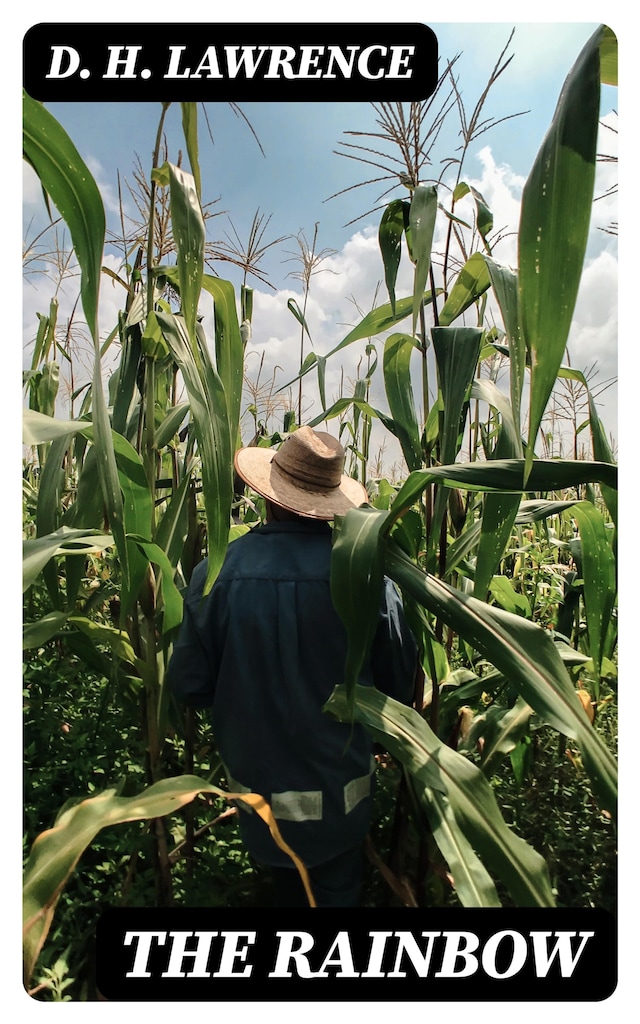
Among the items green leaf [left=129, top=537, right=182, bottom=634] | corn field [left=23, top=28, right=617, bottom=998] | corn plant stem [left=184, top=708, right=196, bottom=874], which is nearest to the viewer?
corn field [left=23, top=28, right=617, bottom=998]

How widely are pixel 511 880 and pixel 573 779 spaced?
653mm

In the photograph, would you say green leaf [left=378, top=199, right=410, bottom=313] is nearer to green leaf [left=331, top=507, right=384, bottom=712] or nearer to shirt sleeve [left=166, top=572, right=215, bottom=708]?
green leaf [left=331, top=507, right=384, bottom=712]

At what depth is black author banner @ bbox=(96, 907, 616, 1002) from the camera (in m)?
0.53

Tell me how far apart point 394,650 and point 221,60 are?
2.21 feet

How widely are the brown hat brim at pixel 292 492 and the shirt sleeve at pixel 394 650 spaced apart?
0.42ft

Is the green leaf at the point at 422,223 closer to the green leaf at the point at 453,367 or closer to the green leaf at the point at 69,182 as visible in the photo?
the green leaf at the point at 453,367

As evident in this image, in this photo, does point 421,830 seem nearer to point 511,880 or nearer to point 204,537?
point 511,880

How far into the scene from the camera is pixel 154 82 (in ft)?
1.95

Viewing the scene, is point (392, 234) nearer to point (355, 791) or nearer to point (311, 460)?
point (311, 460)

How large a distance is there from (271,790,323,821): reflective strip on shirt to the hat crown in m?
0.40

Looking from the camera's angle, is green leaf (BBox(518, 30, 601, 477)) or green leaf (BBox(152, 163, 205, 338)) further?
green leaf (BBox(152, 163, 205, 338))

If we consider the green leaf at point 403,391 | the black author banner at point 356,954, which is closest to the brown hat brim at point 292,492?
the green leaf at point 403,391

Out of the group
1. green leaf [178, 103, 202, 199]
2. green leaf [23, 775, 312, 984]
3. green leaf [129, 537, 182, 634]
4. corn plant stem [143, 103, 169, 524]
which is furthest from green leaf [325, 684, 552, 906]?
green leaf [178, 103, 202, 199]

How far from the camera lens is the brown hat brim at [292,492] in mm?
779
